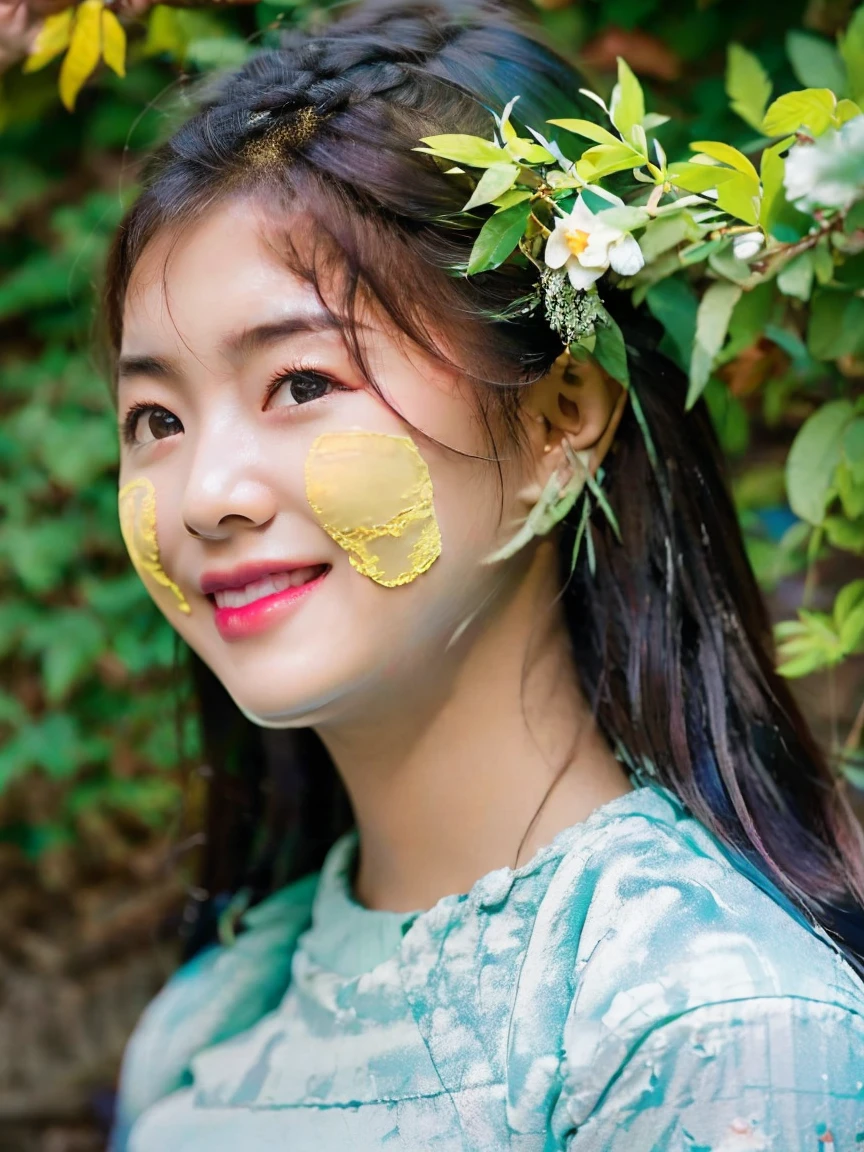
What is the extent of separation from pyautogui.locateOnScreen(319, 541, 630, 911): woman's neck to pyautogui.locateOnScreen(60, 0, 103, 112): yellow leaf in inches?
33.3

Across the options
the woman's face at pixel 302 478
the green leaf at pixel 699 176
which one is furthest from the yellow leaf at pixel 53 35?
the green leaf at pixel 699 176

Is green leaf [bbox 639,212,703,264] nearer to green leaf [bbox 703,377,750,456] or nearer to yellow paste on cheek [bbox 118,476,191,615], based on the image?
green leaf [bbox 703,377,750,456]

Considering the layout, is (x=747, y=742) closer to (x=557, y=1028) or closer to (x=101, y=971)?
(x=557, y=1028)

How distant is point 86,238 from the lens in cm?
197

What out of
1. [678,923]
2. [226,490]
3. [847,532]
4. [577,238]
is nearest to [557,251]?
[577,238]

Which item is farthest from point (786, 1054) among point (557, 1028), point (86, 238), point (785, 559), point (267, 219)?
point (86, 238)

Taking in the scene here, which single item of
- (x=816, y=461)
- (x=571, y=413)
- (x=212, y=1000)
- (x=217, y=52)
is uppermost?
(x=217, y=52)

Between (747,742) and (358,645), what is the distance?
48 cm

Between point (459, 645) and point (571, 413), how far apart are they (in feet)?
0.92

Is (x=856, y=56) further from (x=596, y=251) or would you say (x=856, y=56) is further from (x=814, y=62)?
(x=596, y=251)

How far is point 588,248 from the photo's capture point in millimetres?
1098

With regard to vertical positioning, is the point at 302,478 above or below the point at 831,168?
below

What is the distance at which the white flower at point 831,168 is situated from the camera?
3.26 ft

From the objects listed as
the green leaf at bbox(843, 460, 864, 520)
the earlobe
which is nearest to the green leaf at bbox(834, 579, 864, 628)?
the green leaf at bbox(843, 460, 864, 520)
